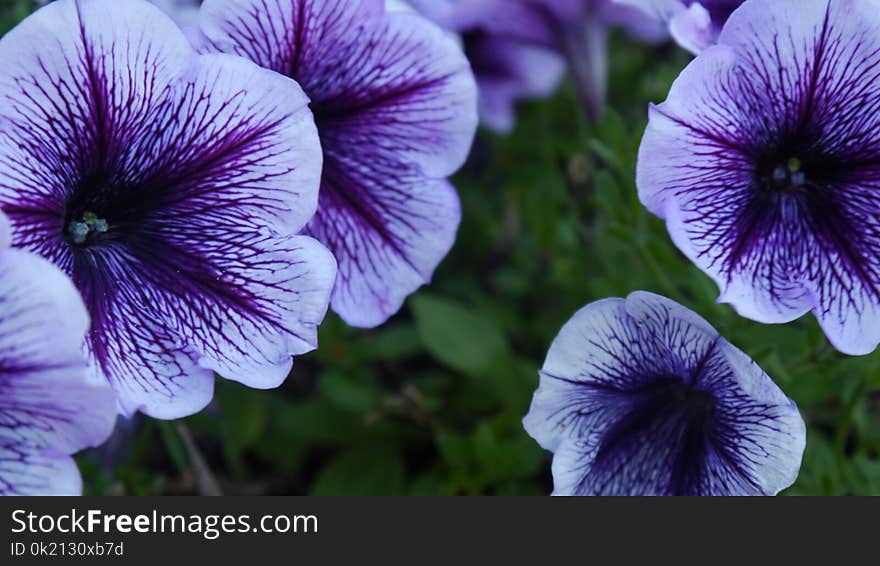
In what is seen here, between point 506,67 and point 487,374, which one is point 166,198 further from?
point 506,67

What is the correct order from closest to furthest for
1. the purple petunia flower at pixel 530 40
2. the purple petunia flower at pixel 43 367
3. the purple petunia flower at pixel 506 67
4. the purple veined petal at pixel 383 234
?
the purple petunia flower at pixel 43 367 → the purple veined petal at pixel 383 234 → the purple petunia flower at pixel 530 40 → the purple petunia flower at pixel 506 67

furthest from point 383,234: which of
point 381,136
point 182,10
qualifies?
point 182,10

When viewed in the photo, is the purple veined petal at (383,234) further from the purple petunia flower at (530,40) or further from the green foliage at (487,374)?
the purple petunia flower at (530,40)

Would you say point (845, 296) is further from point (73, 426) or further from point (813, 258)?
point (73, 426)

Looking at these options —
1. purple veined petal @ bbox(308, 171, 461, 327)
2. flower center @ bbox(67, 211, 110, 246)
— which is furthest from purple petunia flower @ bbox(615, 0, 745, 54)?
flower center @ bbox(67, 211, 110, 246)

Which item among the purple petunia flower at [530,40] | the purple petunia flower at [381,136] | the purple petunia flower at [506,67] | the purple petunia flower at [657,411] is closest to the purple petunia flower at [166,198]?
the purple petunia flower at [381,136]

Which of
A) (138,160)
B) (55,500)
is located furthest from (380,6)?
(55,500)
